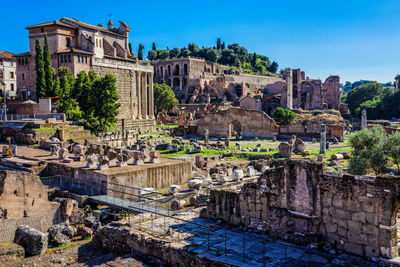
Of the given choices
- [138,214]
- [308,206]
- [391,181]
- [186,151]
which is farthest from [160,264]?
[186,151]

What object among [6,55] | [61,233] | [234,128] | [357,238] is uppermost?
[6,55]

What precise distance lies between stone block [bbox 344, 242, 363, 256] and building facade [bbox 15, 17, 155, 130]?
3809cm

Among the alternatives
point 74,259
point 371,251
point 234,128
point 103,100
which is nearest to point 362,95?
point 234,128

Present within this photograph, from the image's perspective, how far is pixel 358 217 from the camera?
959 centimetres

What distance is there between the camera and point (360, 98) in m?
90.5

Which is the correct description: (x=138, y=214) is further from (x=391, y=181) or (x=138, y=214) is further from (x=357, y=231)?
(x=391, y=181)

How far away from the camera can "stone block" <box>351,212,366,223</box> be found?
950cm

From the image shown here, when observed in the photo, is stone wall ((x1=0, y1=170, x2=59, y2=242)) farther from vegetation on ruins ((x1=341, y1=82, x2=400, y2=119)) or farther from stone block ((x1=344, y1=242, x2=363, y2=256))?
vegetation on ruins ((x1=341, y1=82, x2=400, y2=119))

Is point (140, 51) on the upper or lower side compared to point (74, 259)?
upper

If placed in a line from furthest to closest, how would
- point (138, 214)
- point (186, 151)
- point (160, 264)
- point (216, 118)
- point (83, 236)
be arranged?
point (216, 118), point (186, 151), point (83, 236), point (138, 214), point (160, 264)

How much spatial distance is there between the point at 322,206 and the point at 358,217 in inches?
38.1

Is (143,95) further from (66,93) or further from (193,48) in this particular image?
(193,48)

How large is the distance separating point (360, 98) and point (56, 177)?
8432cm

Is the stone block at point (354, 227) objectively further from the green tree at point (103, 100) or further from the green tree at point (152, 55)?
the green tree at point (152, 55)
